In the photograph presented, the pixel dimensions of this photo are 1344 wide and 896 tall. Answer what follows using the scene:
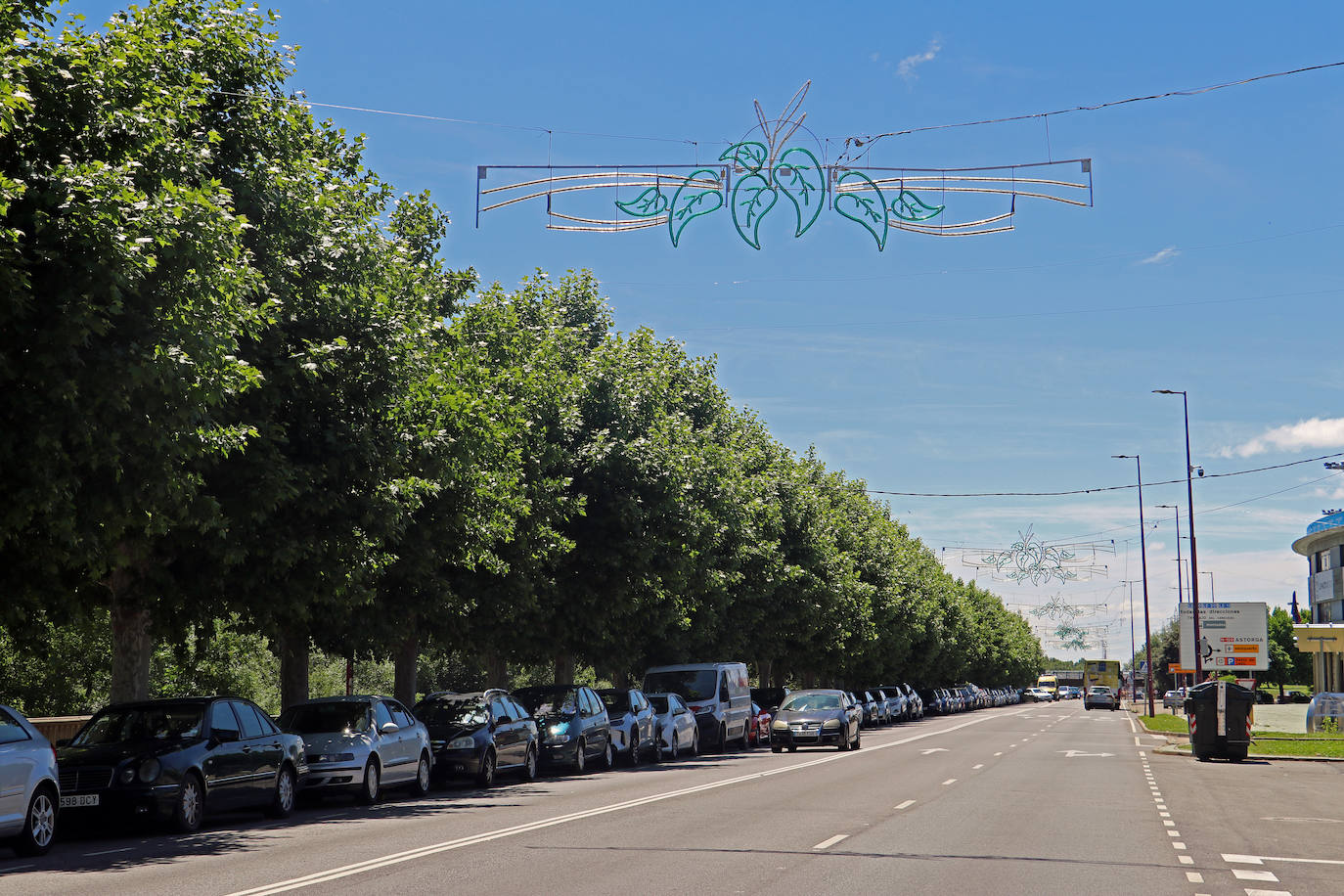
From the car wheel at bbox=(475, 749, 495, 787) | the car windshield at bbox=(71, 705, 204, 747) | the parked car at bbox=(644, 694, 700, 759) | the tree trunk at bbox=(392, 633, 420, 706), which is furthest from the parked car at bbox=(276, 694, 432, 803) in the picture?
the parked car at bbox=(644, 694, 700, 759)

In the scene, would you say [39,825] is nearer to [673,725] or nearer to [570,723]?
[570,723]

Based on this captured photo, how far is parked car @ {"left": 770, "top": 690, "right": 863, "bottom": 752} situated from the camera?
117ft

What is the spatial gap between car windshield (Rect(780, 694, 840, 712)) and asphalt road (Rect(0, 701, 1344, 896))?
1189 cm

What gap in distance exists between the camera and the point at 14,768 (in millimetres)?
12578

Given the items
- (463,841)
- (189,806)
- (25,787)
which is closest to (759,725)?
(189,806)

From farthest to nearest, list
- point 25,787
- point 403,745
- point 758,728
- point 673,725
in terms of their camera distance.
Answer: point 758,728
point 673,725
point 403,745
point 25,787

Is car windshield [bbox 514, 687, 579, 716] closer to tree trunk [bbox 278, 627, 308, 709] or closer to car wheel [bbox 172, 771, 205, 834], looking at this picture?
tree trunk [bbox 278, 627, 308, 709]

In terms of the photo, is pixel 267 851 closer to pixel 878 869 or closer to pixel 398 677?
pixel 878 869

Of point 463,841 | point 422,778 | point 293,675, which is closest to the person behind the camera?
point 463,841

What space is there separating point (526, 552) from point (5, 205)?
16.5 meters

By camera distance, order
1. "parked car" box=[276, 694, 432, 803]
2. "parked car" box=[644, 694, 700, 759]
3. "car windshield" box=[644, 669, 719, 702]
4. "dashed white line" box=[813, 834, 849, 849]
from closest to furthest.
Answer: "dashed white line" box=[813, 834, 849, 849]
"parked car" box=[276, 694, 432, 803]
"parked car" box=[644, 694, 700, 759]
"car windshield" box=[644, 669, 719, 702]

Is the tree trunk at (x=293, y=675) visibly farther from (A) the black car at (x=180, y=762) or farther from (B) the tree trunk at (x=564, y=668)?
(B) the tree trunk at (x=564, y=668)

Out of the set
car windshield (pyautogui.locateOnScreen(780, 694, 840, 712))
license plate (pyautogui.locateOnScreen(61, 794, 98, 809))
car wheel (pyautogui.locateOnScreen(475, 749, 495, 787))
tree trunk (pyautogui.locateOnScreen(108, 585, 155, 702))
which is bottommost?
car wheel (pyautogui.locateOnScreen(475, 749, 495, 787))

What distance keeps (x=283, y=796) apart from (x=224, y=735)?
54.4 inches
